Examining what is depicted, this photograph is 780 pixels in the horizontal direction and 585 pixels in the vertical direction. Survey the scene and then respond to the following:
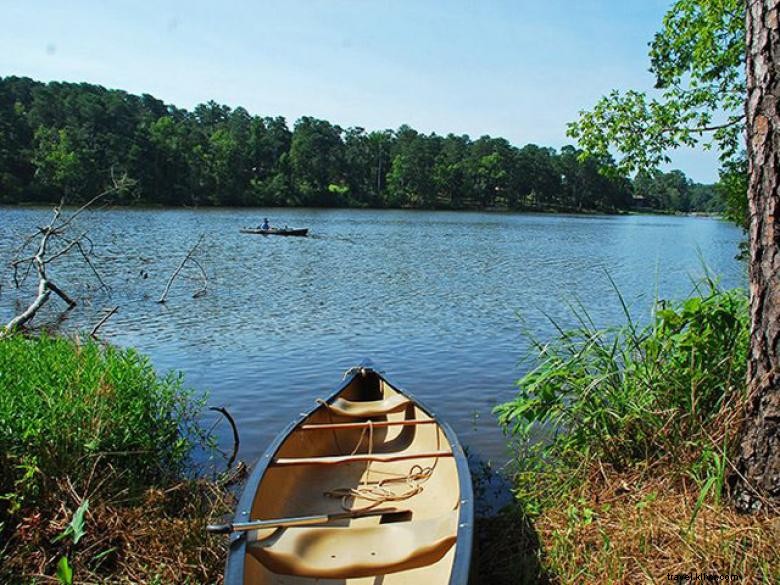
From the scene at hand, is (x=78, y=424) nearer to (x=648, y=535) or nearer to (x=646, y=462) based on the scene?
(x=648, y=535)

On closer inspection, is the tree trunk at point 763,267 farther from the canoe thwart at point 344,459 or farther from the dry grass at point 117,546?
the dry grass at point 117,546

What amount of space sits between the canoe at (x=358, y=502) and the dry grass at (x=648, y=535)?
64 cm

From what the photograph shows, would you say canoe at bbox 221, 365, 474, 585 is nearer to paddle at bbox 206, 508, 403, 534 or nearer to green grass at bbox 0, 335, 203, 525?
paddle at bbox 206, 508, 403, 534

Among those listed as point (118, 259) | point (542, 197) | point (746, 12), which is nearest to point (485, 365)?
point (746, 12)

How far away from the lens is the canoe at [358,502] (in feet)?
12.0

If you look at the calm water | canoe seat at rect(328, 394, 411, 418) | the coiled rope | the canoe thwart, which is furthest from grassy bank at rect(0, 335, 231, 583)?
the calm water

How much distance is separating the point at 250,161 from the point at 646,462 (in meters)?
91.7

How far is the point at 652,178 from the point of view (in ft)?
41.2

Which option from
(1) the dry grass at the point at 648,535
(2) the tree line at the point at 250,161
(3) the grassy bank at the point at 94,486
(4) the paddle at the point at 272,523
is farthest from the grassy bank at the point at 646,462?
(2) the tree line at the point at 250,161

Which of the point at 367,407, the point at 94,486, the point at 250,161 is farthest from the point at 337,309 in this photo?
the point at 250,161

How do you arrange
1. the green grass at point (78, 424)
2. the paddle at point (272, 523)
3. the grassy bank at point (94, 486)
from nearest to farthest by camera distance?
the paddle at point (272, 523), the grassy bank at point (94, 486), the green grass at point (78, 424)

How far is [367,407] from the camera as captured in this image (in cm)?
677

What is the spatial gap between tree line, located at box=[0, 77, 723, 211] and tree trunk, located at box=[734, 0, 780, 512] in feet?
165

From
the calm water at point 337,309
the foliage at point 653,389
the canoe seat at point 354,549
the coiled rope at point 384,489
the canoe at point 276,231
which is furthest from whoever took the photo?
the canoe at point 276,231
